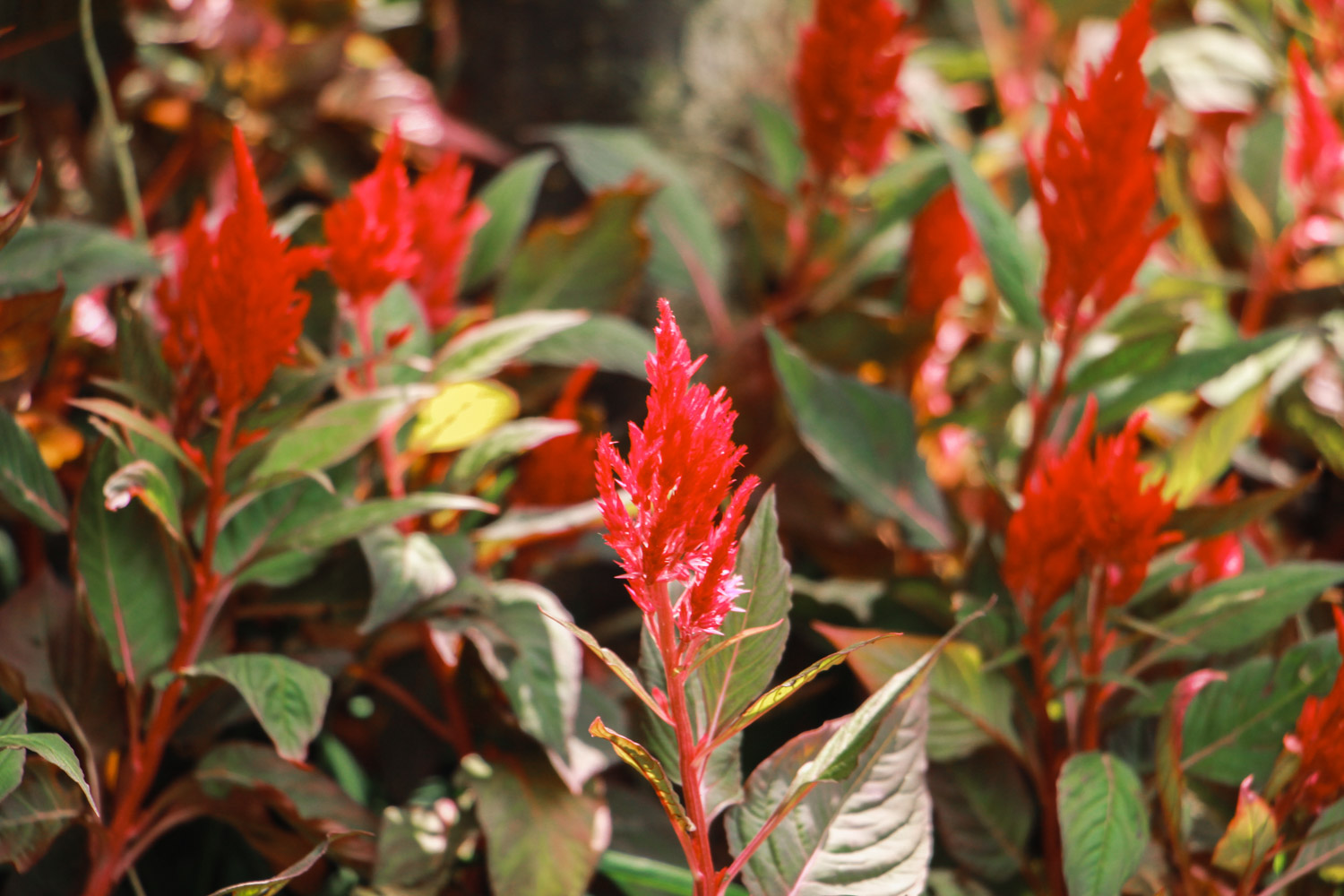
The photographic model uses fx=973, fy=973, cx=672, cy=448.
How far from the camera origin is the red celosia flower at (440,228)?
3.14 feet

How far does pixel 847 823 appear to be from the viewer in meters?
0.72

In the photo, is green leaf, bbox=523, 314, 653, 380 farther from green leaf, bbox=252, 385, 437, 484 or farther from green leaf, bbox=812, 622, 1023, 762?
green leaf, bbox=812, 622, 1023, 762

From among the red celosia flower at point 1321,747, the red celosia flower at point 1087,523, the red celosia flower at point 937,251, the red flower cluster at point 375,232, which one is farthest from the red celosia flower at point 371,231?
the red celosia flower at point 1321,747

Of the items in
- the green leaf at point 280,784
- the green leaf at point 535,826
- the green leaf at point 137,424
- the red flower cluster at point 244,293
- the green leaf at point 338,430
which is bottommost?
the green leaf at point 535,826

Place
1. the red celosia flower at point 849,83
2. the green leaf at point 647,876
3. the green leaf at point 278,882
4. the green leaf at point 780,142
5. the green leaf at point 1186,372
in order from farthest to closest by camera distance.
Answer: the green leaf at point 780,142 < the red celosia flower at point 849,83 < the green leaf at point 1186,372 < the green leaf at point 647,876 < the green leaf at point 278,882

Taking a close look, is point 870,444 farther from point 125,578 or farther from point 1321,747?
point 125,578

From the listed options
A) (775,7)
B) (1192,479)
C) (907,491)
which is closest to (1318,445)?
(1192,479)

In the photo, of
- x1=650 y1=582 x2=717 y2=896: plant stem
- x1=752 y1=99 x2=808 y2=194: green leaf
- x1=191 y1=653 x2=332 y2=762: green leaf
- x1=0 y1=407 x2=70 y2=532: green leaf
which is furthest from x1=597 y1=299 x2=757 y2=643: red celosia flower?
x1=752 y1=99 x2=808 y2=194: green leaf

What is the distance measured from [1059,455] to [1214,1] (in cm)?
103

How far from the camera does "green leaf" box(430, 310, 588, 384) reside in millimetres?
914

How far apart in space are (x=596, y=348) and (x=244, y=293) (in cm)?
40

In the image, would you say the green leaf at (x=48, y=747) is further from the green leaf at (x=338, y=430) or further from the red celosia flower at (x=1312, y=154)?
the red celosia flower at (x=1312, y=154)

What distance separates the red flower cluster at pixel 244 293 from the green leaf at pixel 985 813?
0.70 meters

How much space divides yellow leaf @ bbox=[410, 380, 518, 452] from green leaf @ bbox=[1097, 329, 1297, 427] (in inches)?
25.2
